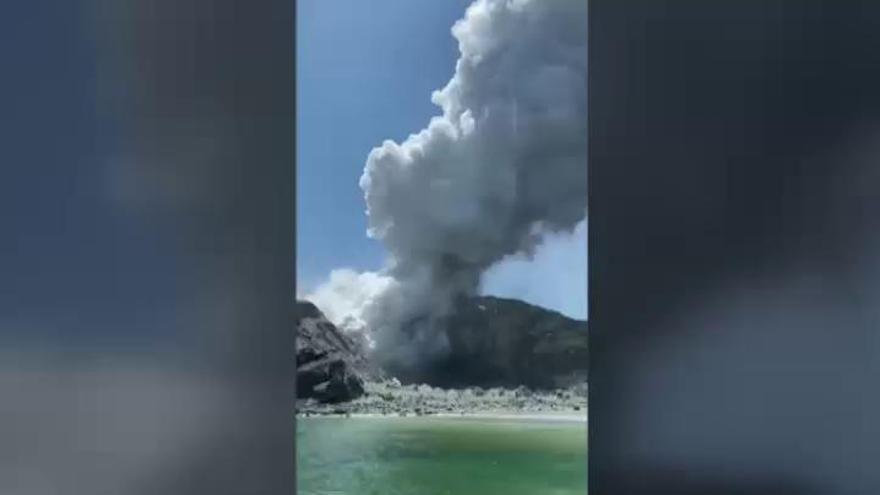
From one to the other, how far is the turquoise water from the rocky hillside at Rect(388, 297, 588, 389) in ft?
1.27

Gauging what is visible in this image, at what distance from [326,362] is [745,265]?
15.7 feet

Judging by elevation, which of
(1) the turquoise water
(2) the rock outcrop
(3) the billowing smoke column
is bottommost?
(1) the turquoise water

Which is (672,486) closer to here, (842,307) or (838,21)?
(842,307)

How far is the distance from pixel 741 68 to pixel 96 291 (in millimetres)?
2038

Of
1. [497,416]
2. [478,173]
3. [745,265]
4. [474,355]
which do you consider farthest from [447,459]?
[745,265]

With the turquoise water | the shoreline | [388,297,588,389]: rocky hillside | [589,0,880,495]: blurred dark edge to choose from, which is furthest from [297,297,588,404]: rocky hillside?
[589,0,880,495]: blurred dark edge

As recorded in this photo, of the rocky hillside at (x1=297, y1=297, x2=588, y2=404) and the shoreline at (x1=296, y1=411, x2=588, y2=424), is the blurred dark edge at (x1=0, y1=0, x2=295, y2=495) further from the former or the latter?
the shoreline at (x1=296, y1=411, x2=588, y2=424)

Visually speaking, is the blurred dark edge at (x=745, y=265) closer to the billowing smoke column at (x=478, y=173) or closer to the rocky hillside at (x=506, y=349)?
the rocky hillside at (x=506, y=349)

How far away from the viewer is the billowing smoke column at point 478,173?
6.50m

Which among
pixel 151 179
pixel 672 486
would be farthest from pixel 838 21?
pixel 151 179

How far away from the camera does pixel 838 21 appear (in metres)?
2.33

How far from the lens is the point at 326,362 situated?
6.59 m

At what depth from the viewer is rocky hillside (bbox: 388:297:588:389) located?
6184mm

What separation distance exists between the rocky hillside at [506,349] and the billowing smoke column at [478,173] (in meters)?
0.21
